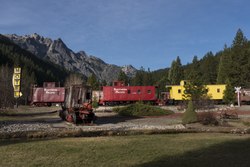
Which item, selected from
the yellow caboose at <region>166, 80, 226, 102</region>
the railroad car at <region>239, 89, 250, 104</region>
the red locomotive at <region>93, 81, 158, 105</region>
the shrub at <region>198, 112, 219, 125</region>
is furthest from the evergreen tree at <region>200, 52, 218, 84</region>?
the shrub at <region>198, 112, 219, 125</region>

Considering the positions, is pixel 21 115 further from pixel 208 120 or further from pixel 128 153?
pixel 128 153

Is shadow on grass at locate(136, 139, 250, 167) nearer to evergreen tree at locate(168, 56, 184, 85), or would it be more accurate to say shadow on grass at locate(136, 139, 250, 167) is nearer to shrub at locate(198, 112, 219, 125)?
shrub at locate(198, 112, 219, 125)

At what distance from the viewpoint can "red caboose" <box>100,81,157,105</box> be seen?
57688mm

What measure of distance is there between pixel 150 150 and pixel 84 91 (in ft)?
48.9

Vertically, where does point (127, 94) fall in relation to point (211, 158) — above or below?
above

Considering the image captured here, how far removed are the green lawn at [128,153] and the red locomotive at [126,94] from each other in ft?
145

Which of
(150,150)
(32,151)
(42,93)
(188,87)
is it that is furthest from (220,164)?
(42,93)

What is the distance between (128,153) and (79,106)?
49.9ft

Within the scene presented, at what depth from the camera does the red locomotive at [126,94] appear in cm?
5769

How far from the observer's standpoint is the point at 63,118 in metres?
28.2

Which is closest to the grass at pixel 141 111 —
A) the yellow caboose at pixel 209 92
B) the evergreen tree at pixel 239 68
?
the yellow caboose at pixel 209 92

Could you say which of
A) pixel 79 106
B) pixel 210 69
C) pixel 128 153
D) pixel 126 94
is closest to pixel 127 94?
pixel 126 94

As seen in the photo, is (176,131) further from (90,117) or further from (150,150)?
(90,117)

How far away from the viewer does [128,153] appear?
10.5m
